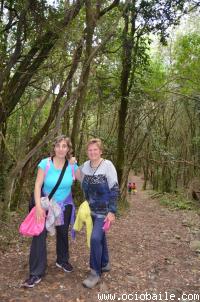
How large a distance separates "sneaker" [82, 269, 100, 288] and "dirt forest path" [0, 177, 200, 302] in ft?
0.21

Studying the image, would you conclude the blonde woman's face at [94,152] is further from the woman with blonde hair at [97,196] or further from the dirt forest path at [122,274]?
the dirt forest path at [122,274]

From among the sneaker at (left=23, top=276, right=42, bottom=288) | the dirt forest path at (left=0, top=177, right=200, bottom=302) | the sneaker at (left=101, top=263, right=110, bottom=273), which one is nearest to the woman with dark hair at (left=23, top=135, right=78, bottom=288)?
the sneaker at (left=23, top=276, right=42, bottom=288)

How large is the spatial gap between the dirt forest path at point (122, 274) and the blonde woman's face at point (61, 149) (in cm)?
158

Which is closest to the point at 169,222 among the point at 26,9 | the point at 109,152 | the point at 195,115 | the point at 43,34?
the point at 109,152

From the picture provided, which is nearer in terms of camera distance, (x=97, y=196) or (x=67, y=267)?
(x=97, y=196)

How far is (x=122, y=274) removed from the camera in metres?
4.79

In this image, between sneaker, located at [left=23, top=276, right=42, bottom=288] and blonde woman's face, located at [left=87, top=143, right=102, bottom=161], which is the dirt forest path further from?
blonde woman's face, located at [left=87, top=143, right=102, bottom=161]

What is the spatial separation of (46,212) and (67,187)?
0.39 metres

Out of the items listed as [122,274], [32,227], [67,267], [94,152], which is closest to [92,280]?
[67,267]

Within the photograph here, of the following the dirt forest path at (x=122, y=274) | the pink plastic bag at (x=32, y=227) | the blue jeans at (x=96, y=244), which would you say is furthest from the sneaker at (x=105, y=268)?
the pink plastic bag at (x=32, y=227)

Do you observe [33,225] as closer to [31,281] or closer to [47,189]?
[47,189]

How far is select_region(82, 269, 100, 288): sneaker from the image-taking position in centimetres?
415

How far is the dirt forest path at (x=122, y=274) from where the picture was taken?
13.2 ft

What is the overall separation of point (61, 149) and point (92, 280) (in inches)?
65.2
